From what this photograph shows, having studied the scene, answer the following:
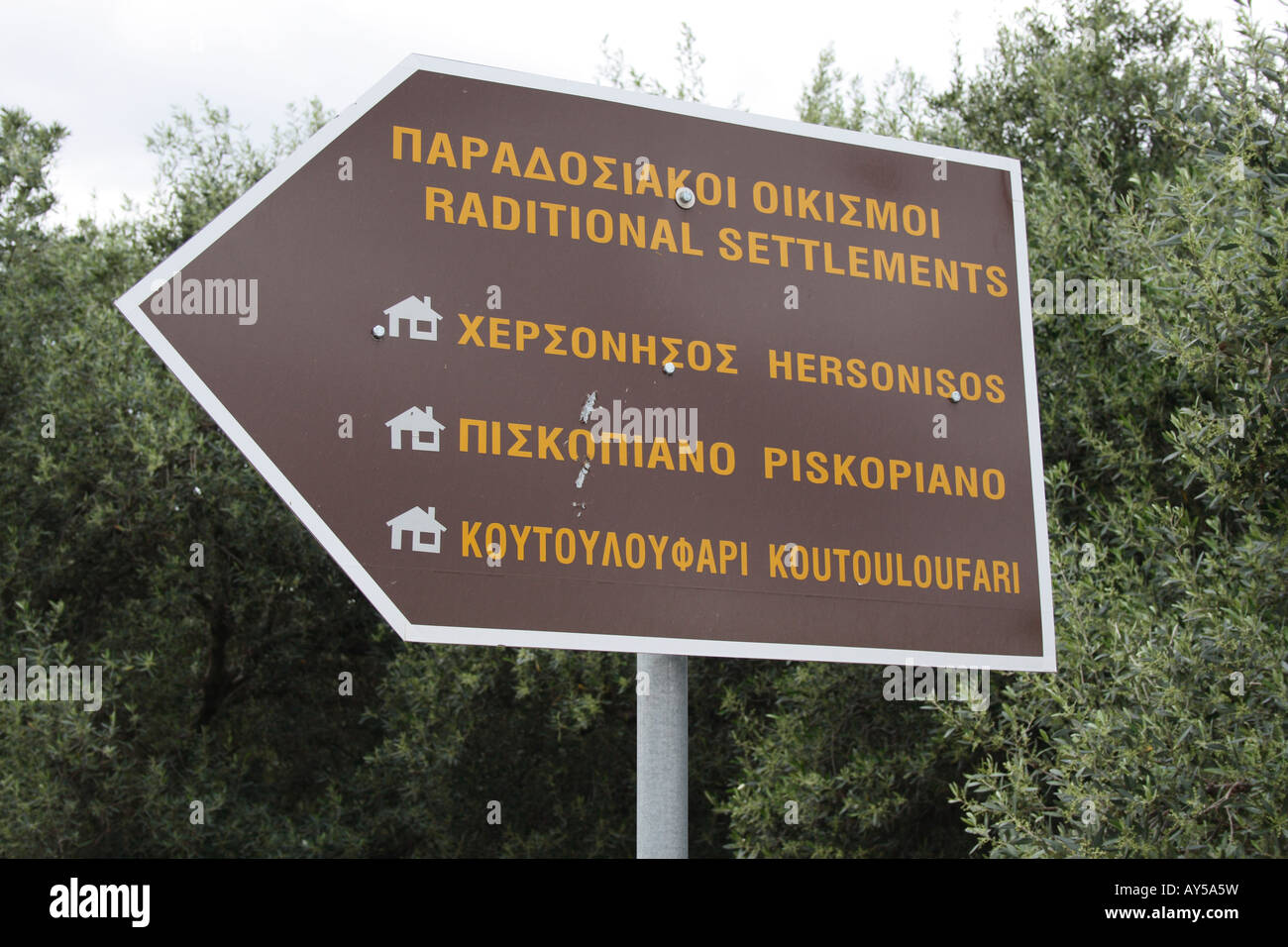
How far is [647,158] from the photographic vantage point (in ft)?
11.5

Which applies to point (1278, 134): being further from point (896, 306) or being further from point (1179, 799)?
point (896, 306)

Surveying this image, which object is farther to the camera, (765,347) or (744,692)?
(744,692)

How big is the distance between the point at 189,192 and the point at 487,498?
11.1m

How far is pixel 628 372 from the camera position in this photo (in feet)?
11.0

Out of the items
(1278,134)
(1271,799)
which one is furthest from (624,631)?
(1278,134)
